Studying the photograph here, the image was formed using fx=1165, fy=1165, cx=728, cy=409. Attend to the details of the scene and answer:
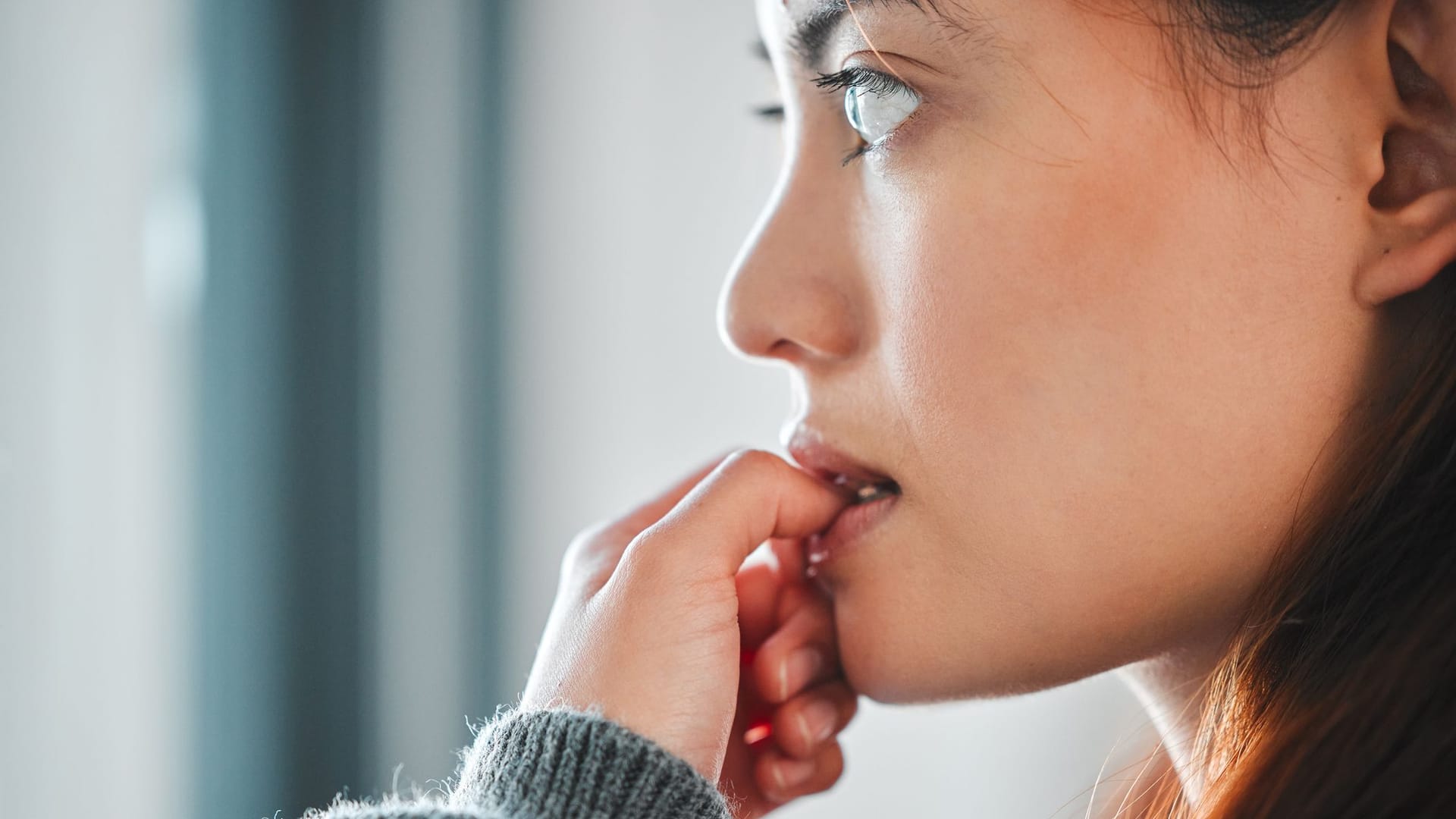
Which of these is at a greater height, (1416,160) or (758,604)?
(1416,160)

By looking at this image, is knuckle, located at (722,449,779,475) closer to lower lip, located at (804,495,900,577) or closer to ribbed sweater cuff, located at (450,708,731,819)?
lower lip, located at (804,495,900,577)

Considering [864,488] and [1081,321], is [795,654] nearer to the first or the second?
[864,488]

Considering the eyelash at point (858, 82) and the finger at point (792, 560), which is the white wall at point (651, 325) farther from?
the eyelash at point (858, 82)

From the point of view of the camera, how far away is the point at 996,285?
710 mm

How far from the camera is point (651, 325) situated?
1673 mm

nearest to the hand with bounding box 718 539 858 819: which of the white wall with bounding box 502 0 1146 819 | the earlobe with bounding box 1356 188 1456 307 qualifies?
the earlobe with bounding box 1356 188 1456 307

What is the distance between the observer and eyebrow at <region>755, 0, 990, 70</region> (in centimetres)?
70

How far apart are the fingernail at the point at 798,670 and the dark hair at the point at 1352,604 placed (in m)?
0.29

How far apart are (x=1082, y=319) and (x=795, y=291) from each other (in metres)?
0.20

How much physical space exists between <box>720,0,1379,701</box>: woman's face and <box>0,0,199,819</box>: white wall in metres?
0.87

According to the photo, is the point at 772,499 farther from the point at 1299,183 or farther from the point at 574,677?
the point at 1299,183

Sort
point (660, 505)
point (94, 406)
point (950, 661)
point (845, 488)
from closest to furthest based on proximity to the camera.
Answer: point (950, 661), point (845, 488), point (660, 505), point (94, 406)

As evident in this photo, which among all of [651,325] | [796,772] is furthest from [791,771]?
[651,325]

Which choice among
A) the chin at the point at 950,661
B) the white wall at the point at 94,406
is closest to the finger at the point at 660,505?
the chin at the point at 950,661
